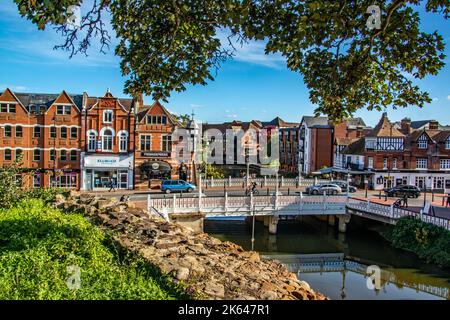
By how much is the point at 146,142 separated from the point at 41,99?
11742 mm

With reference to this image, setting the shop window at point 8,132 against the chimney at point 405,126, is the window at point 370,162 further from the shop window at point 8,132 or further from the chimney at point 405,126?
the shop window at point 8,132

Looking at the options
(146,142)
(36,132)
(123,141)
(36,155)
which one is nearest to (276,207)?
(146,142)

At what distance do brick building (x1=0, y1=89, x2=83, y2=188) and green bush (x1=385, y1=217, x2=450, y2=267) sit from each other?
1209 inches

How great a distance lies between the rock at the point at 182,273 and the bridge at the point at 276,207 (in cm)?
1730

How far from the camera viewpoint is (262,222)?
37.3 meters

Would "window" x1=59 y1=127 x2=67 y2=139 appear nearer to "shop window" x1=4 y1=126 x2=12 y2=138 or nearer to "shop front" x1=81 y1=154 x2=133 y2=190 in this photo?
"shop front" x1=81 y1=154 x2=133 y2=190

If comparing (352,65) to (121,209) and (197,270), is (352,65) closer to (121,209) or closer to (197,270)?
(197,270)

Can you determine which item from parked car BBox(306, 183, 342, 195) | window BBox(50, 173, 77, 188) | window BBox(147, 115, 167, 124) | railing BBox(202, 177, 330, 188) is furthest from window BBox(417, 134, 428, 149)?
window BBox(50, 173, 77, 188)

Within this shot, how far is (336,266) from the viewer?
25.1 m

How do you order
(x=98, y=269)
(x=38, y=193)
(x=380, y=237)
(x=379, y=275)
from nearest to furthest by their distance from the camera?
(x=98, y=269), (x=38, y=193), (x=379, y=275), (x=380, y=237)

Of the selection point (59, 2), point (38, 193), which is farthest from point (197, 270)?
point (38, 193)

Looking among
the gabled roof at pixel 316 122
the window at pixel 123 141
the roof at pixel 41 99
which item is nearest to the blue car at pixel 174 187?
the window at pixel 123 141

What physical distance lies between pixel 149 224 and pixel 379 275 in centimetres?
1344

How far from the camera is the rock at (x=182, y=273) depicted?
9.62 metres
